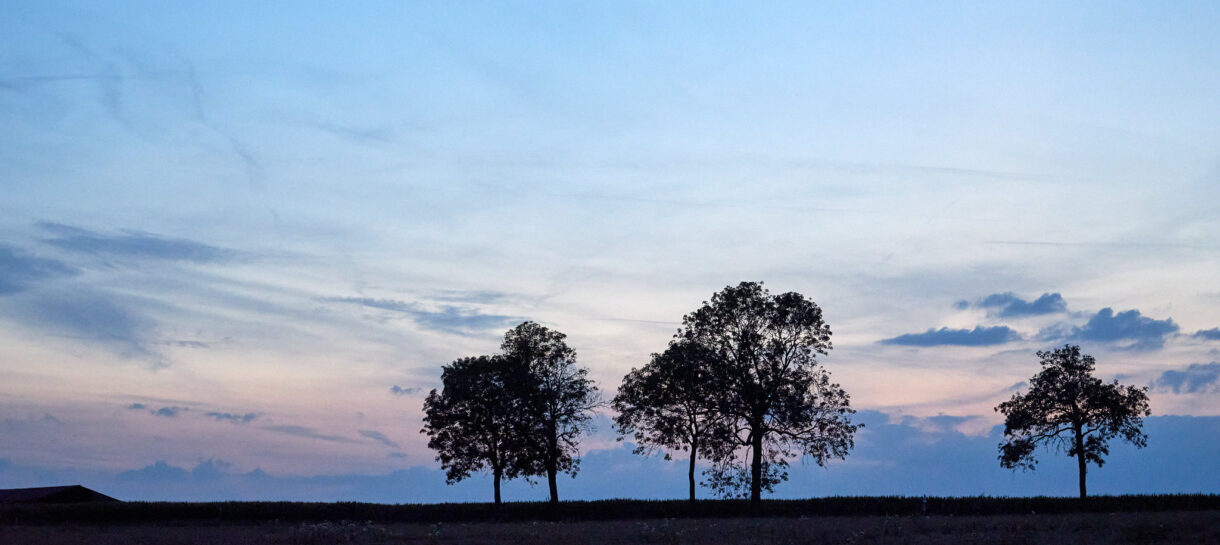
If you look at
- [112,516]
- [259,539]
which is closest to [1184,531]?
[259,539]

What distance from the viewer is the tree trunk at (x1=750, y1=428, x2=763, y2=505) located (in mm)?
68125

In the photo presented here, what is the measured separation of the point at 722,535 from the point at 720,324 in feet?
101

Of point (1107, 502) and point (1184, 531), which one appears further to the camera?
point (1107, 502)

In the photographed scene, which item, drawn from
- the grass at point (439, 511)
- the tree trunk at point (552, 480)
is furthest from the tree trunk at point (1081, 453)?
the tree trunk at point (552, 480)

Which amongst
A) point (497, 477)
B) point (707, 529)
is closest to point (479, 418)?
point (497, 477)

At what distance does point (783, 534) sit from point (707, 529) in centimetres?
497

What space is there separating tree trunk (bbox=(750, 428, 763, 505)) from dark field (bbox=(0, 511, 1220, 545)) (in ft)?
63.2

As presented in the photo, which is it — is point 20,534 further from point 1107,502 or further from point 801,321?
point 1107,502

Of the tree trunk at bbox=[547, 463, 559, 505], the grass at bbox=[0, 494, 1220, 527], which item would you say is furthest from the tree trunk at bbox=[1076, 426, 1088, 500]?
the tree trunk at bbox=[547, 463, 559, 505]

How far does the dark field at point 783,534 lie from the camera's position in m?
36.1

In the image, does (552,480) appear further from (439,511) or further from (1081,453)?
(1081,453)

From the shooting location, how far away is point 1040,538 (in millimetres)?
36000

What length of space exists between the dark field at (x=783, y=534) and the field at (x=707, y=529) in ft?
0.13

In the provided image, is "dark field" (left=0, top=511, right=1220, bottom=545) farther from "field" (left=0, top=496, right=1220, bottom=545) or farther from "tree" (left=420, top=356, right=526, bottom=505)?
"tree" (left=420, top=356, right=526, bottom=505)
